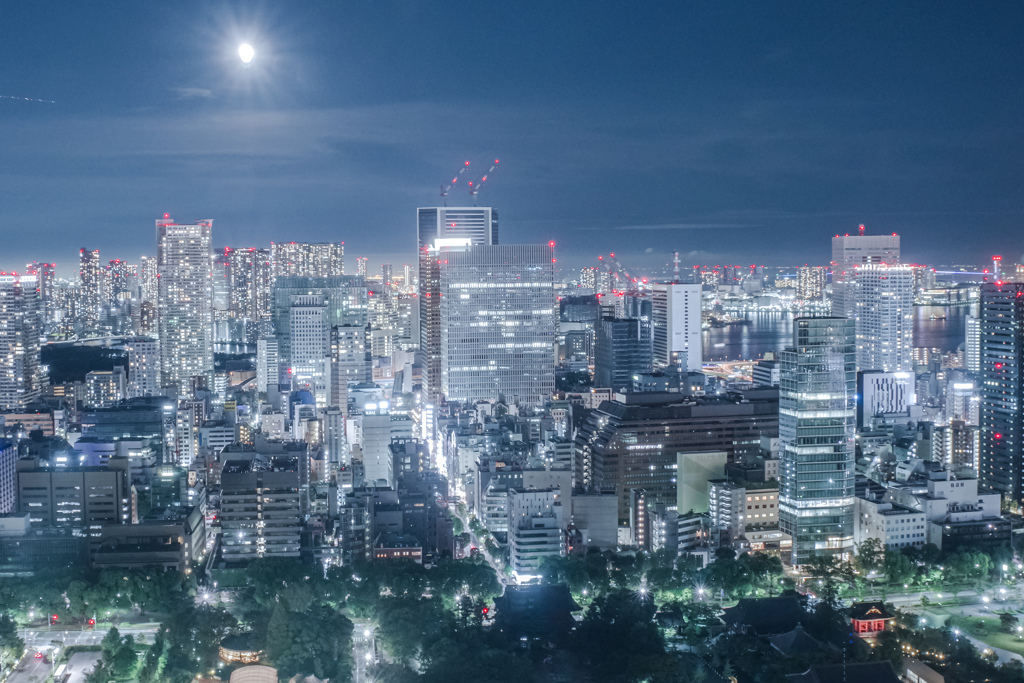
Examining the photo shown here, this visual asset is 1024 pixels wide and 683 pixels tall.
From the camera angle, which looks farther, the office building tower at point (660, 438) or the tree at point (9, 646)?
the office building tower at point (660, 438)

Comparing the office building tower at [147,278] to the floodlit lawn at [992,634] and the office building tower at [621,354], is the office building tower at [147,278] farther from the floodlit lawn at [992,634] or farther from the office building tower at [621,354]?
the floodlit lawn at [992,634]

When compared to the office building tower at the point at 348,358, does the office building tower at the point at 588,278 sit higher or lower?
higher

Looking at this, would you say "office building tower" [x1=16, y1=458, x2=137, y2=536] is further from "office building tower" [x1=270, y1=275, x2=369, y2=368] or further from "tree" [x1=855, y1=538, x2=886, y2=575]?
"office building tower" [x1=270, y1=275, x2=369, y2=368]

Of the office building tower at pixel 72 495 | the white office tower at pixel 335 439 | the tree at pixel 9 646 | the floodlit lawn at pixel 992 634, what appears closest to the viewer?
the tree at pixel 9 646

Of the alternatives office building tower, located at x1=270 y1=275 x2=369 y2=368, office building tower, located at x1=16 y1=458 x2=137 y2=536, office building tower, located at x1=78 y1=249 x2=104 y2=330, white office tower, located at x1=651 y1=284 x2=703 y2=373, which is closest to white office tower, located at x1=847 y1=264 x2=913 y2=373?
white office tower, located at x1=651 y1=284 x2=703 y2=373

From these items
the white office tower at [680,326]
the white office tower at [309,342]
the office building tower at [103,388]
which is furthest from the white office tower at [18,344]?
the white office tower at [680,326]

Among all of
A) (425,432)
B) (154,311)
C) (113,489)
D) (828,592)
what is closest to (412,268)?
(154,311)
